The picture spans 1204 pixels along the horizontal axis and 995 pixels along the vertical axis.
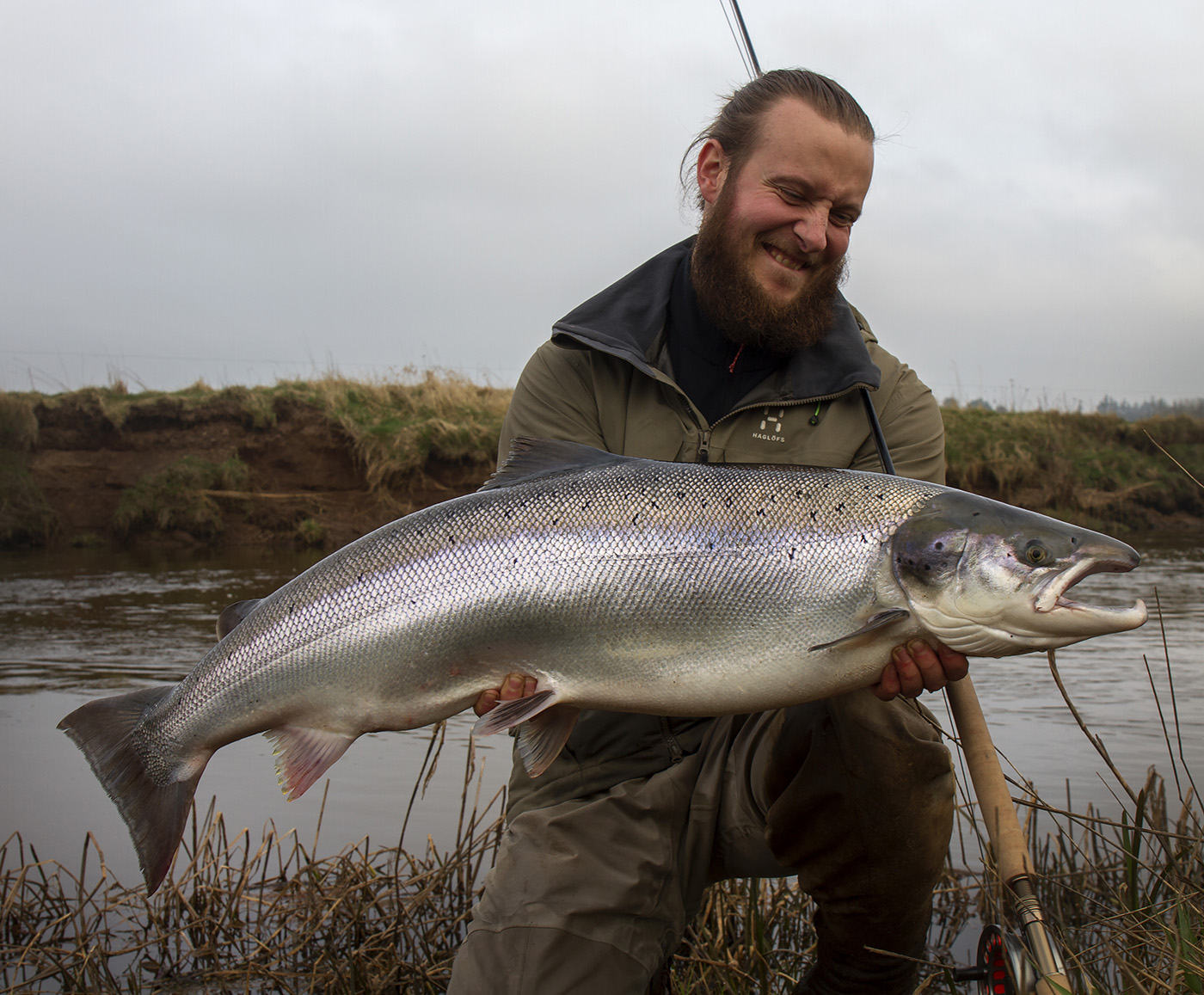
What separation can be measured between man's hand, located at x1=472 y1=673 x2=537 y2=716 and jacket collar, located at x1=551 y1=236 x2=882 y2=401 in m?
1.09

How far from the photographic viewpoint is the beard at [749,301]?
3.43m

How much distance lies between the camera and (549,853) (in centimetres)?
284

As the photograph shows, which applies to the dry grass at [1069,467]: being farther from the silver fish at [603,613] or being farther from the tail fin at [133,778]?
the tail fin at [133,778]

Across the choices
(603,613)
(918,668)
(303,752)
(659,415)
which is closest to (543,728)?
(603,613)

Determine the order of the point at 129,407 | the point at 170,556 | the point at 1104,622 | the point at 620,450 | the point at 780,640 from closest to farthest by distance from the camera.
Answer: the point at 1104,622 → the point at 780,640 → the point at 620,450 → the point at 170,556 → the point at 129,407

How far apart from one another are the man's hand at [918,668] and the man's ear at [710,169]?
6.87 ft

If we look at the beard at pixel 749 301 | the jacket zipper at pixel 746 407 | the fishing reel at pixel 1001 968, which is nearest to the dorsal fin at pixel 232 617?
the jacket zipper at pixel 746 407

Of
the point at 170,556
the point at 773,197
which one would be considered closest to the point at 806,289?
the point at 773,197

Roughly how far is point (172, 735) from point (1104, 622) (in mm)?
2314

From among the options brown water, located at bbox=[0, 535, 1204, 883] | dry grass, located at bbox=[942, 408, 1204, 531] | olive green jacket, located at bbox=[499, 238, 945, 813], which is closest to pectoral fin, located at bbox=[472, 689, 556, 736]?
olive green jacket, located at bbox=[499, 238, 945, 813]

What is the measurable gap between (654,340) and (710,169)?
0.96 meters

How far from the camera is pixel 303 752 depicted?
2656 mm

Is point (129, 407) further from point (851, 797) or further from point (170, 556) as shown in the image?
point (851, 797)

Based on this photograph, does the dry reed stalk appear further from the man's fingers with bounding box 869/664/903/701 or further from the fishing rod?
the man's fingers with bounding box 869/664/903/701
